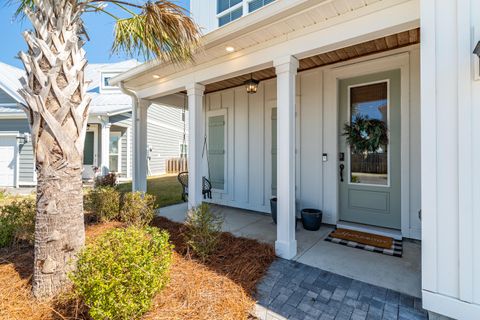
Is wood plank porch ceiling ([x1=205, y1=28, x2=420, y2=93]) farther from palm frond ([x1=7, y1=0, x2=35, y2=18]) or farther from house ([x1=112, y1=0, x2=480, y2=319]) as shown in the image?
palm frond ([x1=7, y1=0, x2=35, y2=18])

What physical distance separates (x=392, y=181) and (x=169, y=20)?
12.9ft

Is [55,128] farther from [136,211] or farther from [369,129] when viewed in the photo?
[369,129]

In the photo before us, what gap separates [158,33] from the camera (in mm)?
2695

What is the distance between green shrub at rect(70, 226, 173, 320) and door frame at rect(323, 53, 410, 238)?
323 centimetres

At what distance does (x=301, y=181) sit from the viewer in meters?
4.51

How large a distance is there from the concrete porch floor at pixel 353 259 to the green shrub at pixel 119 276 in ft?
6.26

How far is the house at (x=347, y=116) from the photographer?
1.82 metres

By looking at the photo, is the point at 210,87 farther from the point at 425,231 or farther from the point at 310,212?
the point at 425,231

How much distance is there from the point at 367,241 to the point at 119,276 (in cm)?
333

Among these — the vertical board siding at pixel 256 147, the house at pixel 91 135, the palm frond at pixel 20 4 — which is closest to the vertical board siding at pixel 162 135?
the house at pixel 91 135

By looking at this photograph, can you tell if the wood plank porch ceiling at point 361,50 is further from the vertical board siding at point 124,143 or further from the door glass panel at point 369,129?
the vertical board siding at point 124,143

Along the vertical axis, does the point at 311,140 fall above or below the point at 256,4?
below

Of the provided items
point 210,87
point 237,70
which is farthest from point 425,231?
point 210,87

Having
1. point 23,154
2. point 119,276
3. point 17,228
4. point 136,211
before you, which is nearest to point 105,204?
point 136,211
